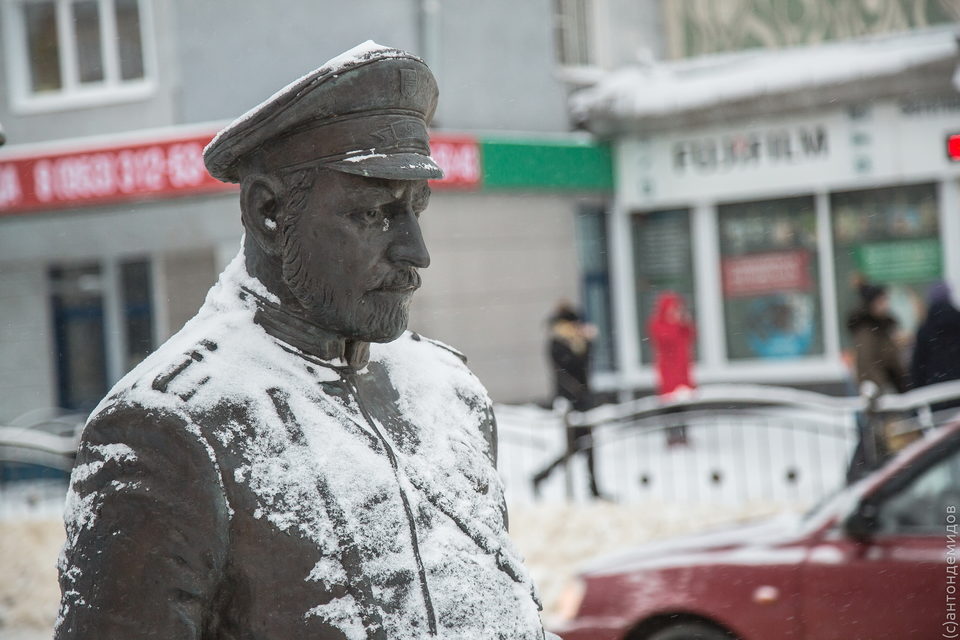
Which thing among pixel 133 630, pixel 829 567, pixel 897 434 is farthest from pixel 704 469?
pixel 133 630

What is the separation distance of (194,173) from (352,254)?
14772 mm

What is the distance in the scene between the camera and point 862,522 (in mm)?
5441

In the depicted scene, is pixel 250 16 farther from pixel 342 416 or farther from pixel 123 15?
pixel 342 416

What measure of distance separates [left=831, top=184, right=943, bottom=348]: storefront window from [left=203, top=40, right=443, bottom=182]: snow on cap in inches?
604

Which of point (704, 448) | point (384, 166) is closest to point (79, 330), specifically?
point (704, 448)

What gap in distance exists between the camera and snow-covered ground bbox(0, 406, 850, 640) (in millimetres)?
8664

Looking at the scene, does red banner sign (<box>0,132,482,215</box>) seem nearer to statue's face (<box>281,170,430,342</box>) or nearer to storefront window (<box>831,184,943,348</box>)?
storefront window (<box>831,184,943,348</box>)

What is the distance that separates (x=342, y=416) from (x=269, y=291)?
225mm

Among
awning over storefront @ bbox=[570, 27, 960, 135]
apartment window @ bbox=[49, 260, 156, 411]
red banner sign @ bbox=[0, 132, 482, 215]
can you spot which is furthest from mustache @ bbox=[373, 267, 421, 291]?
apartment window @ bbox=[49, 260, 156, 411]

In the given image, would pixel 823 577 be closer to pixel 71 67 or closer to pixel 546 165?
pixel 546 165

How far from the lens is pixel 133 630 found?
161 cm

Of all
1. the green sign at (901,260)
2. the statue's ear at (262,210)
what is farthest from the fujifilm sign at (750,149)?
the statue's ear at (262,210)

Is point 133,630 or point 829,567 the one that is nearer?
point 133,630

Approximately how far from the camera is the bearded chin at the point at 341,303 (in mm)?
1847
